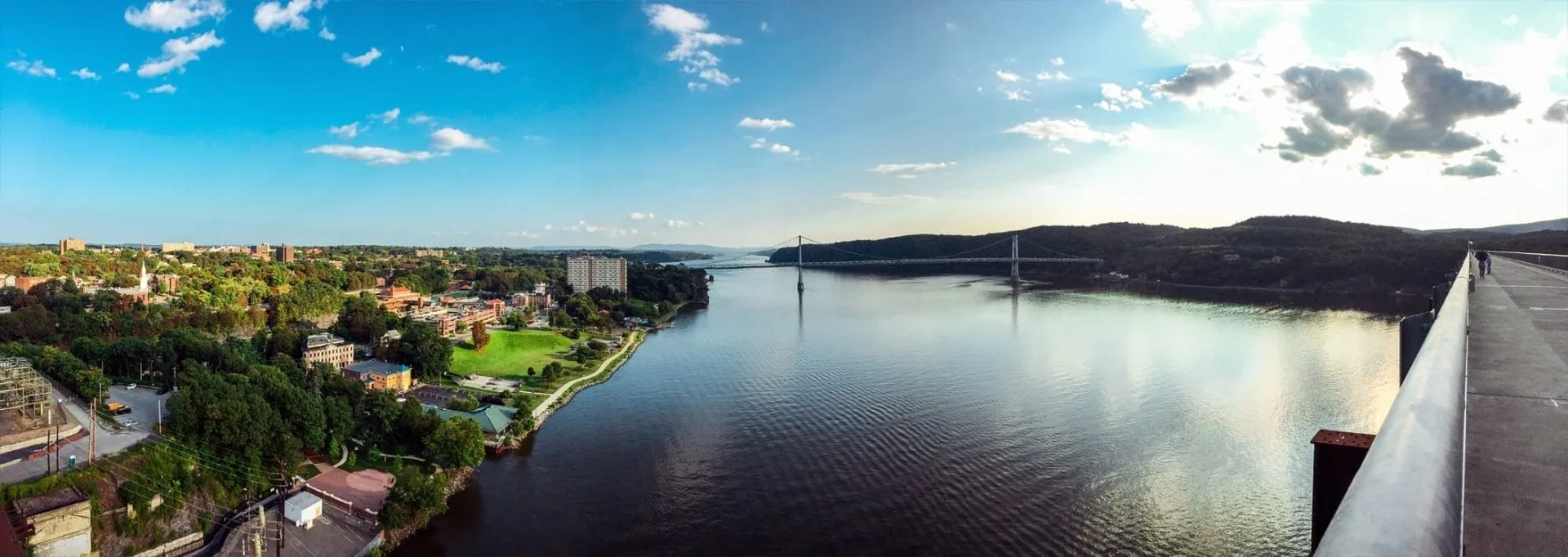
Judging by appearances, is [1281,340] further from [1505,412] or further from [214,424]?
[214,424]

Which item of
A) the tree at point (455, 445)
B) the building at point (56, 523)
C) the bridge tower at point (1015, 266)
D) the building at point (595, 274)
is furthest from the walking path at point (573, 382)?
the bridge tower at point (1015, 266)

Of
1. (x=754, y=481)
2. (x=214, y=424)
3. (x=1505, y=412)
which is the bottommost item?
(x=754, y=481)

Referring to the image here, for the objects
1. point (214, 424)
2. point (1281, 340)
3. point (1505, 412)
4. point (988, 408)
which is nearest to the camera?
point (1505, 412)

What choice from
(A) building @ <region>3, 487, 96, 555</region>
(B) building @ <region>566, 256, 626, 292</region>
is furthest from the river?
(B) building @ <region>566, 256, 626, 292</region>

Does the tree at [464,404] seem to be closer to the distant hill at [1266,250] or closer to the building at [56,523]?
the building at [56,523]

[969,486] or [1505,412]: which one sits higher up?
[1505,412]

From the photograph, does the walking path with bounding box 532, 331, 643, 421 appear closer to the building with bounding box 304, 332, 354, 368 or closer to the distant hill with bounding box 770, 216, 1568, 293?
the building with bounding box 304, 332, 354, 368

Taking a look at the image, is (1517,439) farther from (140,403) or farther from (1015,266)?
(1015,266)

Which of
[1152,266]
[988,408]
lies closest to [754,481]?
[988,408]
